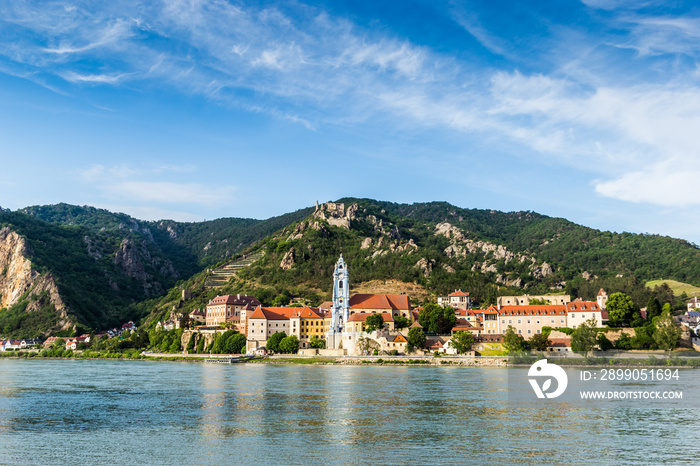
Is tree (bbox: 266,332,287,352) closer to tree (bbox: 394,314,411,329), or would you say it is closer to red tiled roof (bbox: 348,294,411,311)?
red tiled roof (bbox: 348,294,411,311)

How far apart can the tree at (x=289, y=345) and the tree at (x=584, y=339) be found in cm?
3964

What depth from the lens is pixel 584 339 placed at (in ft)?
238

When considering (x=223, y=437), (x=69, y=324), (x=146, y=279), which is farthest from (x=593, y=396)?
(x=146, y=279)

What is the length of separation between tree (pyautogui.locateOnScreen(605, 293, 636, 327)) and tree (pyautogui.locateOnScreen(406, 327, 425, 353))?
2516 centimetres

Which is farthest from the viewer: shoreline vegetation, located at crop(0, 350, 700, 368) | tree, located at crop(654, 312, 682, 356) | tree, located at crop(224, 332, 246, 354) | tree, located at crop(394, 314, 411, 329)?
tree, located at crop(224, 332, 246, 354)

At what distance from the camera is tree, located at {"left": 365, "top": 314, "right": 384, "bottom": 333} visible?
88.3 metres

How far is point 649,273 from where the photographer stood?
140 metres

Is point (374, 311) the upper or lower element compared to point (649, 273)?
lower

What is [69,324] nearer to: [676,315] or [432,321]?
[432,321]

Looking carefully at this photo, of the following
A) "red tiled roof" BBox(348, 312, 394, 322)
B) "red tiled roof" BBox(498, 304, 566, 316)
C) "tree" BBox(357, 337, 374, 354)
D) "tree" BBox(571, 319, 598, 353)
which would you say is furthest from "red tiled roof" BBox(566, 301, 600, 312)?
"tree" BBox(357, 337, 374, 354)

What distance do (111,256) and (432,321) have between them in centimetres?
14234

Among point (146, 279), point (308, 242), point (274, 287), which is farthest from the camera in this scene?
point (146, 279)

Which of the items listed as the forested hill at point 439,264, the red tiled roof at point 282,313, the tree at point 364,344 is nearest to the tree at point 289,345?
the red tiled roof at point 282,313

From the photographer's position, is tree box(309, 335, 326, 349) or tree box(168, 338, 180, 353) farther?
tree box(168, 338, 180, 353)
